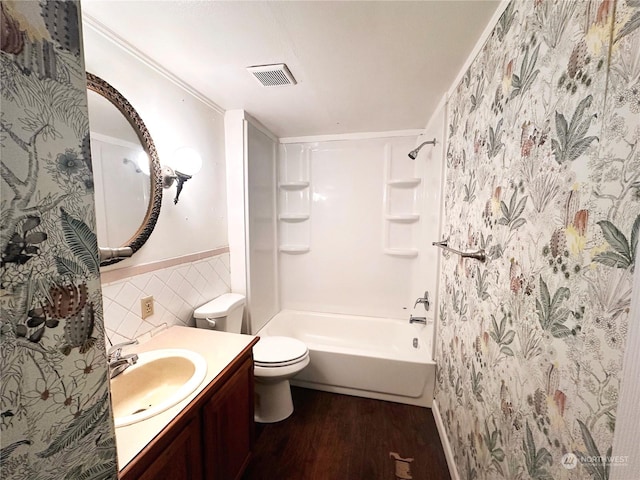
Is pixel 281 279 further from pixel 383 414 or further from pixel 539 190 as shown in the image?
pixel 539 190

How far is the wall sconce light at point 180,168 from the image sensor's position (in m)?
1.45

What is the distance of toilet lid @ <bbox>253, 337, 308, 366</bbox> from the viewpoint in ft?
5.57

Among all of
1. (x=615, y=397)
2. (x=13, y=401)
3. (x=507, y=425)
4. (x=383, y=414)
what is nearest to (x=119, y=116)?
(x=13, y=401)

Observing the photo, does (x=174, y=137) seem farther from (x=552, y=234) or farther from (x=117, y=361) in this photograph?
(x=552, y=234)

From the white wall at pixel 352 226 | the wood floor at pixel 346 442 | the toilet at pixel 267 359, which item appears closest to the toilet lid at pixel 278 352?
the toilet at pixel 267 359

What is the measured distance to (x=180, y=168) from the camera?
4.91 ft

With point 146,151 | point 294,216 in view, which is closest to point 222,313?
point 146,151

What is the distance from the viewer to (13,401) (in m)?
0.34

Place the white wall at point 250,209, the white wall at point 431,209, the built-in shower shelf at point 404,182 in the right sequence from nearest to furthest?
the white wall at point 431,209 → the white wall at point 250,209 → the built-in shower shelf at point 404,182

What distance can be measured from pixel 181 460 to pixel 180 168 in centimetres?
135

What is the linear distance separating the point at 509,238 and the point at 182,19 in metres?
1.51

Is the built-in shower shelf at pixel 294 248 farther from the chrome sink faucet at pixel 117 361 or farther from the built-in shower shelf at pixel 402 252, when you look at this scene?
the chrome sink faucet at pixel 117 361

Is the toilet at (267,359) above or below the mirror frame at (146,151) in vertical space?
below

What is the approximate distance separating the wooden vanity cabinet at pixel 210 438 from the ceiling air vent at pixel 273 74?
57.4 inches
